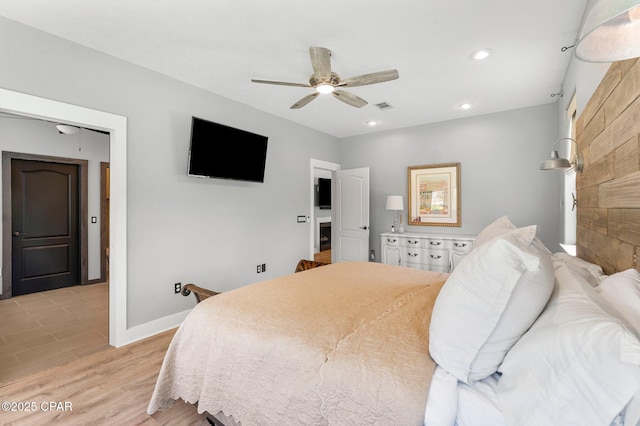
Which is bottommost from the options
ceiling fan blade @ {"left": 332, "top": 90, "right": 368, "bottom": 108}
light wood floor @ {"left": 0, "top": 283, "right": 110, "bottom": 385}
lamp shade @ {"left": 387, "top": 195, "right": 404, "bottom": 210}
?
light wood floor @ {"left": 0, "top": 283, "right": 110, "bottom": 385}

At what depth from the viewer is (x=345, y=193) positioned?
17.4 feet

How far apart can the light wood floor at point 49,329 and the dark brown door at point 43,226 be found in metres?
0.27

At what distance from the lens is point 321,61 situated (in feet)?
7.32

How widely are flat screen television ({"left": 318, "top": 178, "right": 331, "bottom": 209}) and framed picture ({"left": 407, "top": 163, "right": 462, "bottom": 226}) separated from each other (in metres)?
2.86

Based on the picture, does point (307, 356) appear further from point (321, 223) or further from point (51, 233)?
point (321, 223)

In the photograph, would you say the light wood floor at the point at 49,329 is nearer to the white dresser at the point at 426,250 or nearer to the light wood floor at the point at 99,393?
the light wood floor at the point at 99,393

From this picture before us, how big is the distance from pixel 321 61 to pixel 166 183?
6.68 feet

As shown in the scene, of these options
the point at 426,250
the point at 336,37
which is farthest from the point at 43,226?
the point at 426,250

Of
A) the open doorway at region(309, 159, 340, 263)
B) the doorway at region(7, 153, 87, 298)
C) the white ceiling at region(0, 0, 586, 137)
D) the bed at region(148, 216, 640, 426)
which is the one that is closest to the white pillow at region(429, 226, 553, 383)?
the bed at region(148, 216, 640, 426)

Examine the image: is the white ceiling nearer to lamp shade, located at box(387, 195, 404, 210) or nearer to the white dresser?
lamp shade, located at box(387, 195, 404, 210)

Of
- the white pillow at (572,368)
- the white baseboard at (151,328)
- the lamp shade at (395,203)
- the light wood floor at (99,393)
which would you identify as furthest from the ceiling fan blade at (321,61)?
the white baseboard at (151,328)

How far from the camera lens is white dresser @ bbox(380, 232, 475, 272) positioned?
417 centimetres

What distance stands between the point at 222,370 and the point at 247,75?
2.74 m

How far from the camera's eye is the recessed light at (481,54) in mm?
2600
